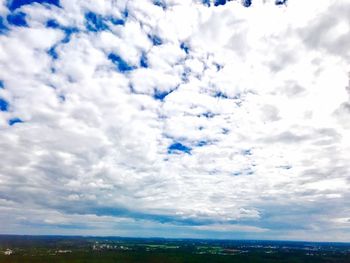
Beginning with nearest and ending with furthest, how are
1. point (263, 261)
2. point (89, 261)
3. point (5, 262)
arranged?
point (5, 262), point (89, 261), point (263, 261)

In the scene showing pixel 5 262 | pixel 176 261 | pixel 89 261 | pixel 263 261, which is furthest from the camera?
pixel 263 261

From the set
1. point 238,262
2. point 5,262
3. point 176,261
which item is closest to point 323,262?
point 238,262

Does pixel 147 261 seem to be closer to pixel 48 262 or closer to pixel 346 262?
pixel 48 262

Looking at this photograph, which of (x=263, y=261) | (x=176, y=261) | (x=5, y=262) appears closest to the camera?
(x=5, y=262)

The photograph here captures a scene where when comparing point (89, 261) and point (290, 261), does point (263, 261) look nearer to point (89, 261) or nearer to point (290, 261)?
point (290, 261)

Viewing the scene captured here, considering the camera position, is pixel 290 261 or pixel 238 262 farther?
pixel 290 261

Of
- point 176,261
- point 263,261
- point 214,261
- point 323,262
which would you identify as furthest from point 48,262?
point 323,262

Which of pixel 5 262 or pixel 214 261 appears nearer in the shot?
pixel 5 262

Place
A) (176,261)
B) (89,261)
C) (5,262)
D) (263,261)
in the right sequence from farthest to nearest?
(263,261)
(176,261)
(89,261)
(5,262)
